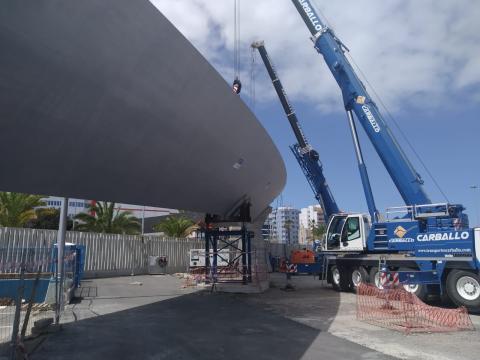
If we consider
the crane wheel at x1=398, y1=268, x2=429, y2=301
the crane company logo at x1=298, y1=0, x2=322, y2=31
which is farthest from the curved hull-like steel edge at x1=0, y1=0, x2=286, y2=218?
the crane company logo at x1=298, y1=0, x2=322, y2=31

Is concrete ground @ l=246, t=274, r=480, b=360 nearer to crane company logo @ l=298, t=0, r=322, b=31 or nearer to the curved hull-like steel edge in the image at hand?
the curved hull-like steel edge

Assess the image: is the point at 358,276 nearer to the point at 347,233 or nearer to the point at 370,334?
the point at 347,233

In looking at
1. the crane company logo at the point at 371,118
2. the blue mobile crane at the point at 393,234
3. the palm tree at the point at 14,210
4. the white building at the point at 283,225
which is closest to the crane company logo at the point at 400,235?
the blue mobile crane at the point at 393,234

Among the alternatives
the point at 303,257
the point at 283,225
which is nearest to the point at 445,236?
the point at 303,257

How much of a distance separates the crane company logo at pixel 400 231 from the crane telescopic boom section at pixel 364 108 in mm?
1033

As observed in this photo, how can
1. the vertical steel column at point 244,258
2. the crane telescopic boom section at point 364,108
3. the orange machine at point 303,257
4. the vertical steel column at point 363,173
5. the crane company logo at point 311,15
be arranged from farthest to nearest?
1. the orange machine at point 303,257
2. the crane company logo at point 311,15
3. the vertical steel column at point 363,173
4. the vertical steel column at point 244,258
5. the crane telescopic boom section at point 364,108

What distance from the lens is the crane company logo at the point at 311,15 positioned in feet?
60.6

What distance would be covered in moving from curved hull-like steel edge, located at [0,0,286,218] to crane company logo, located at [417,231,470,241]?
7279mm

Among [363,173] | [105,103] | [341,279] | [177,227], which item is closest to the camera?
[105,103]

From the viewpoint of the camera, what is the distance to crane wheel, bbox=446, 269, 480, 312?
477 inches

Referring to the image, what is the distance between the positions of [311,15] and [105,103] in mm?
13861

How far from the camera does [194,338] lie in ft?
28.0

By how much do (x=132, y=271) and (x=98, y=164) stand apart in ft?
57.6

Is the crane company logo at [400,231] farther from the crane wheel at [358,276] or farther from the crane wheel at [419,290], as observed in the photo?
the crane wheel at [358,276]
